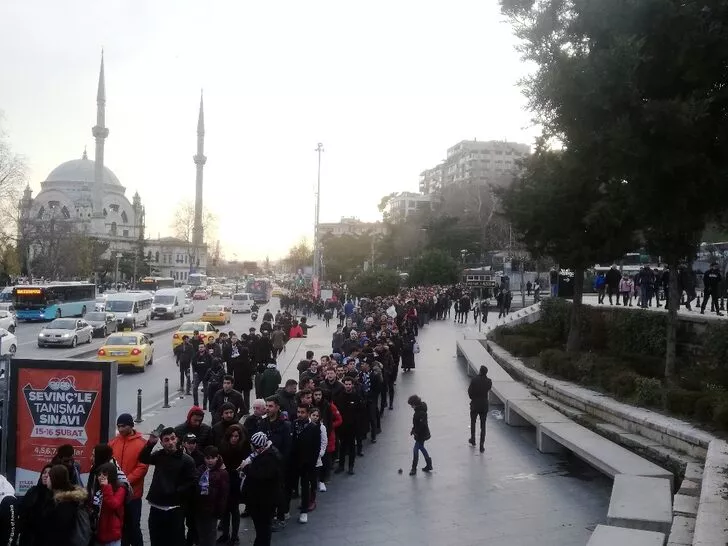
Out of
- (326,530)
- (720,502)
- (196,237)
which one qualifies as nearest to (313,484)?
(326,530)

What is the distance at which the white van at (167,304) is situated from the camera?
4591 centimetres

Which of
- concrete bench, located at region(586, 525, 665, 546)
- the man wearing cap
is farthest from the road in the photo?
concrete bench, located at region(586, 525, 665, 546)

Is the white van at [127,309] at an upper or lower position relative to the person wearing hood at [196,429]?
→ lower

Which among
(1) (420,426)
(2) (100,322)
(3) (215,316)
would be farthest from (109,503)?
(3) (215,316)

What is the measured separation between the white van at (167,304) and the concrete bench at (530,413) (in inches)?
1414

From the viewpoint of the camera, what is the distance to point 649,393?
38.4ft

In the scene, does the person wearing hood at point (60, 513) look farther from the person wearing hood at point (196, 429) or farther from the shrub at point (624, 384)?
the shrub at point (624, 384)

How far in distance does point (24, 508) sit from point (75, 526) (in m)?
0.42

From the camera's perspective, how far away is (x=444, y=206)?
84625mm

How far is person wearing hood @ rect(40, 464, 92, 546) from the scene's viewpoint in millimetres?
5273

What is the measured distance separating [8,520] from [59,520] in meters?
0.49

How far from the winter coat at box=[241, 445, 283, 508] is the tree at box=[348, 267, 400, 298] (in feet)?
133

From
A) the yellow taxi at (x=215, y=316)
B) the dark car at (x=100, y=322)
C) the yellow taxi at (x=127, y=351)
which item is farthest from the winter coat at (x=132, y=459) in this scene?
the yellow taxi at (x=215, y=316)

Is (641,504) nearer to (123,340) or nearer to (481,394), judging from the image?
(481,394)
